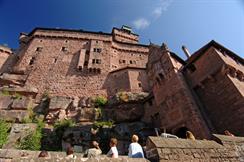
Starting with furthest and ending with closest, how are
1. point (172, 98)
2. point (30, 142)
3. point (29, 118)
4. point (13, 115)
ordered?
1. point (29, 118)
2. point (13, 115)
3. point (172, 98)
4. point (30, 142)

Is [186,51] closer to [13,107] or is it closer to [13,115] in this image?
[13,115]

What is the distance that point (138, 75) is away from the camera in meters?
33.2

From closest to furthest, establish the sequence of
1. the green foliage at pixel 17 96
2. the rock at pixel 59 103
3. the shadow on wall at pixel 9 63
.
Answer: the green foliage at pixel 17 96 → the rock at pixel 59 103 → the shadow on wall at pixel 9 63

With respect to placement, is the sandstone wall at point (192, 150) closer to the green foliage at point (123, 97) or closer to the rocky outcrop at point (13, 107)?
the green foliage at point (123, 97)

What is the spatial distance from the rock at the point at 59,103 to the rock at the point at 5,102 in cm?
458

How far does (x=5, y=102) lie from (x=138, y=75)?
20.7 meters

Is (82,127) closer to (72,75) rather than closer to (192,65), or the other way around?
(192,65)

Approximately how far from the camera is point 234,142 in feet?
24.0

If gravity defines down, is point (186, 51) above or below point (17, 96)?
→ above

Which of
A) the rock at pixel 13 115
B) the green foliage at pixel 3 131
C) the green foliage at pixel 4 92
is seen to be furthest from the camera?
the green foliage at pixel 4 92

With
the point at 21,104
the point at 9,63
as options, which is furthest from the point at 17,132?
the point at 9,63

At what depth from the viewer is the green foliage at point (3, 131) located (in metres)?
16.1

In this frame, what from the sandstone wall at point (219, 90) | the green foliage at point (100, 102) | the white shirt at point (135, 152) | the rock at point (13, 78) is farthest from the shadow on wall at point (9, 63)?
the white shirt at point (135, 152)

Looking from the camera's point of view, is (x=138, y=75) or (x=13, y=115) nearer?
(x=13, y=115)
